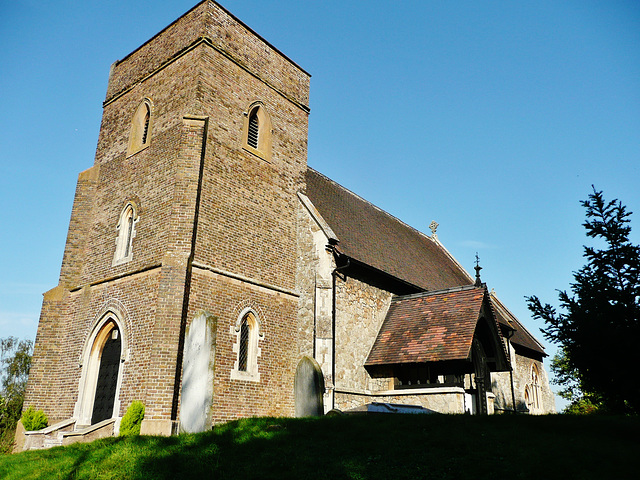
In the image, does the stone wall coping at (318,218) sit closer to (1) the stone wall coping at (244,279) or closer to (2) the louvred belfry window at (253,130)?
(1) the stone wall coping at (244,279)

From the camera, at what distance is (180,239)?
13.0 m

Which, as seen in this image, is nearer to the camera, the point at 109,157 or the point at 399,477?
the point at 399,477

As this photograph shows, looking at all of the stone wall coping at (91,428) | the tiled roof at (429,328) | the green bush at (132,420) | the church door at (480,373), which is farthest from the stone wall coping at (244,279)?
the church door at (480,373)

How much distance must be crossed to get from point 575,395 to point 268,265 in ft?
95.8

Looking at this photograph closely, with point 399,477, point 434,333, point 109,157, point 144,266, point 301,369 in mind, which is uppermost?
point 109,157

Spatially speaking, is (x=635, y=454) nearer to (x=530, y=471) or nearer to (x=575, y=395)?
(x=530, y=471)

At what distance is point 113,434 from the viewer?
11.9 meters

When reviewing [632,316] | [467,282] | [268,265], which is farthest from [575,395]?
[632,316]

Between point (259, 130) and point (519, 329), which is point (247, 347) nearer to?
point (259, 130)

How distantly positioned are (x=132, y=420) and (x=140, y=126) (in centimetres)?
893

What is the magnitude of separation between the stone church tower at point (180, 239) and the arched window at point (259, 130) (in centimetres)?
4

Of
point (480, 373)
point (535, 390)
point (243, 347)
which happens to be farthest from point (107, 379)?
point (535, 390)

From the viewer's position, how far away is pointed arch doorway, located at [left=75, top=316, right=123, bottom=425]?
1298 cm

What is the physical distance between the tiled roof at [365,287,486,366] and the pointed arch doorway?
730 centimetres
